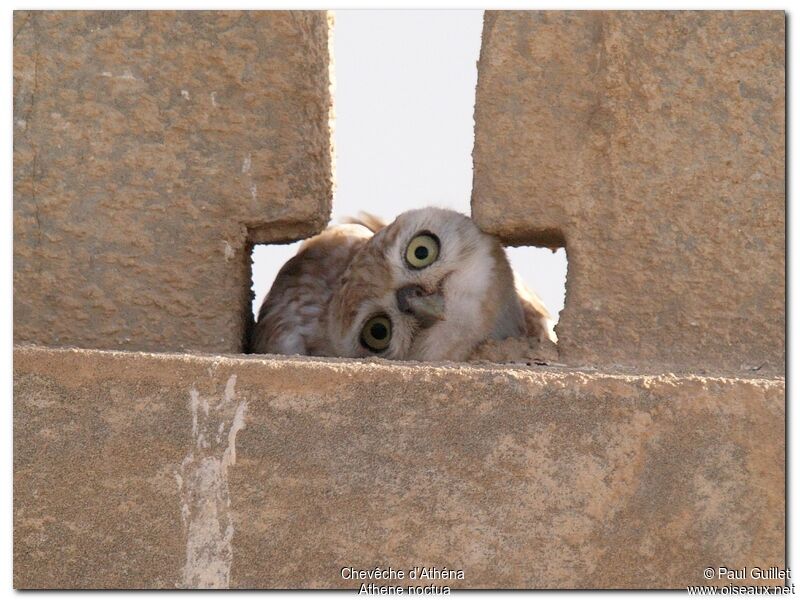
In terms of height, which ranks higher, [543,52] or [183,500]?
[543,52]

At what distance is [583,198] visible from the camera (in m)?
3.45

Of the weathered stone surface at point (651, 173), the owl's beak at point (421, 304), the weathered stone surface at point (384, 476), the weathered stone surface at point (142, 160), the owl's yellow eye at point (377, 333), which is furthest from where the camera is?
the owl's yellow eye at point (377, 333)

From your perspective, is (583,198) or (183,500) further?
(583,198)

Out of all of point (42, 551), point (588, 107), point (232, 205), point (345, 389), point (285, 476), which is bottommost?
point (42, 551)

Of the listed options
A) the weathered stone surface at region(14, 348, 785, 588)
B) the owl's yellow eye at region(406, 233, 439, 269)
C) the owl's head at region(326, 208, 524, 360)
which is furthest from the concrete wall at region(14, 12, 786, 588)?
the owl's yellow eye at region(406, 233, 439, 269)

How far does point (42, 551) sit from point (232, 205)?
1.31m

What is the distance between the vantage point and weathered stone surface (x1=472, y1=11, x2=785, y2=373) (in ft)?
11.0

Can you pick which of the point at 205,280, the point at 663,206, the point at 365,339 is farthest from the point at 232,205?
the point at 663,206

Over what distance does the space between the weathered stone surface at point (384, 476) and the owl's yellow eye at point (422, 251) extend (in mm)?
1072

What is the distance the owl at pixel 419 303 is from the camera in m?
3.72

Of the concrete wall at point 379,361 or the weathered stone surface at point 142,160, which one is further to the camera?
the weathered stone surface at point 142,160

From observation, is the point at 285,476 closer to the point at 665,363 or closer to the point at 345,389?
the point at 345,389

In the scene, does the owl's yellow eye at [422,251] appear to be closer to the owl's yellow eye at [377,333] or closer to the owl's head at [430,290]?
the owl's head at [430,290]

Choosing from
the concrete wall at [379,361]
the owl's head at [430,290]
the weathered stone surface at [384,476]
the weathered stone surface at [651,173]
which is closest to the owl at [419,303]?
the owl's head at [430,290]
